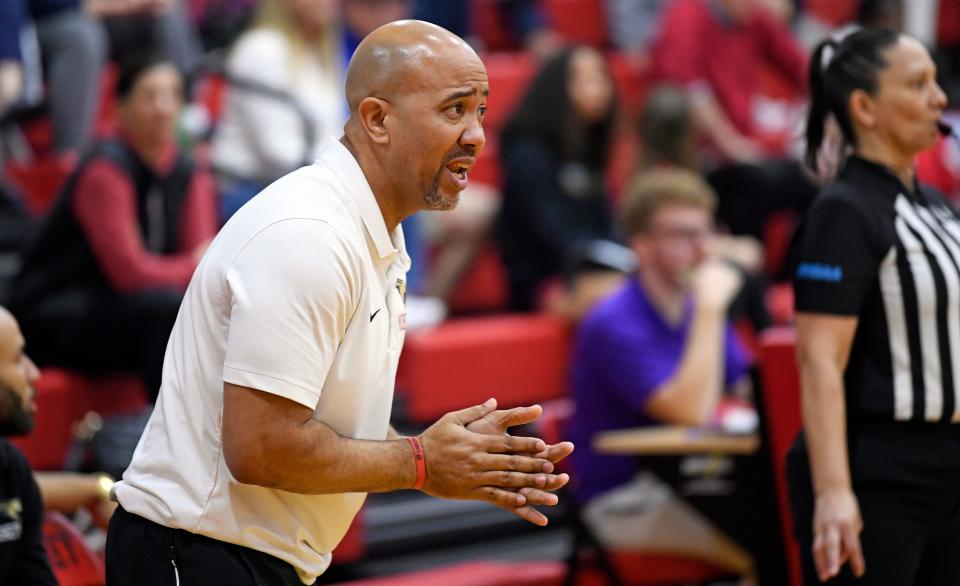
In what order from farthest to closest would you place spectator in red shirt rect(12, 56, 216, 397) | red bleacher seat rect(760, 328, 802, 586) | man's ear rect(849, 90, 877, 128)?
1. spectator in red shirt rect(12, 56, 216, 397)
2. red bleacher seat rect(760, 328, 802, 586)
3. man's ear rect(849, 90, 877, 128)

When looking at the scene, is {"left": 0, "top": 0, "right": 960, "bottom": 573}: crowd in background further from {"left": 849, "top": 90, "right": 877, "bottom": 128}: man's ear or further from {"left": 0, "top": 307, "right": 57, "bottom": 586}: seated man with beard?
{"left": 0, "top": 307, "right": 57, "bottom": 586}: seated man with beard

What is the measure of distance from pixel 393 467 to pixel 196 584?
348 mm

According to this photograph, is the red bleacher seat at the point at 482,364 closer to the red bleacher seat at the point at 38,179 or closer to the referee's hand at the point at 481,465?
the red bleacher seat at the point at 38,179

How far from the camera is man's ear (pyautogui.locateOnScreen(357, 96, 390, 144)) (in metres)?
1.92

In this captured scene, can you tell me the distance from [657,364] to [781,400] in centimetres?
75

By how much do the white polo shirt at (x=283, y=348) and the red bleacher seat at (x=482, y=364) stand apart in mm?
2893

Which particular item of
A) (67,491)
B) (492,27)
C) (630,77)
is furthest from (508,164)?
(67,491)

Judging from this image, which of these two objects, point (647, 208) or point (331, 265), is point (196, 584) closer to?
point (331, 265)

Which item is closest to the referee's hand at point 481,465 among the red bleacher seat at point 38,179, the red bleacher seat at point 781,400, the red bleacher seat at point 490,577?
the red bleacher seat at point 781,400

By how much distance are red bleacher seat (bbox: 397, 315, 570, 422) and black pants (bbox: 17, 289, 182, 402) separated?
3.58 feet

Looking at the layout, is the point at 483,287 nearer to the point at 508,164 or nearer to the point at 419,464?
the point at 508,164

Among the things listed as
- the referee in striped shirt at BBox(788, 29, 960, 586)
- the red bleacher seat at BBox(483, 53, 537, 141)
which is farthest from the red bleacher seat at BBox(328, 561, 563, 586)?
the red bleacher seat at BBox(483, 53, 537, 141)

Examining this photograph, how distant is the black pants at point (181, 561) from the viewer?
190cm

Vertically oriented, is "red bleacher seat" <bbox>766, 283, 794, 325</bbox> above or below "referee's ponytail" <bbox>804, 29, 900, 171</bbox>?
below
